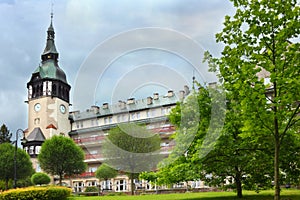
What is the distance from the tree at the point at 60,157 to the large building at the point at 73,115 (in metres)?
10.1

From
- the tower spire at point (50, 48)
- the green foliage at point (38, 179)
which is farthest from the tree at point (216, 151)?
the tower spire at point (50, 48)

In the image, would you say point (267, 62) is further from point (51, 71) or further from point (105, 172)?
point (51, 71)

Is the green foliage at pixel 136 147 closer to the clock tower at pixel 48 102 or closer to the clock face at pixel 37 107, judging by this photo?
the clock tower at pixel 48 102

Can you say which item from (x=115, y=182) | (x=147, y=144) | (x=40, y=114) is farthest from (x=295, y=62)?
(x=40, y=114)

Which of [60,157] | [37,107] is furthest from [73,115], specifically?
[60,157]

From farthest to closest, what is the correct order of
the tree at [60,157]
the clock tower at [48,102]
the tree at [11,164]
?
the clock tower at [48,102] → the tree at [11,164] → the tree at [60,157]

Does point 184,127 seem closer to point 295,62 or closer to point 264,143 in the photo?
point 264,143

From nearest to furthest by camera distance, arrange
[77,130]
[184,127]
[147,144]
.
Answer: [184,127]
[147,144]
[77,130]

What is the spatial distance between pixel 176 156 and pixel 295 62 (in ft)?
28.7

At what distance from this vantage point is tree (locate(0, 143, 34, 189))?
5688 cm

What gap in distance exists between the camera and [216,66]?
20438 millimetres

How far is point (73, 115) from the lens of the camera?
83.0 m

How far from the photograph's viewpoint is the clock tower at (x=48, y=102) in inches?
3004

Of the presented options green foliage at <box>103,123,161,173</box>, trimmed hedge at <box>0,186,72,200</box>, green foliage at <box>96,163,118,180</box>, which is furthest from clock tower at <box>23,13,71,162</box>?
trimmed hedge at <box>0,186,72,200</box>
